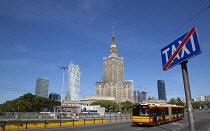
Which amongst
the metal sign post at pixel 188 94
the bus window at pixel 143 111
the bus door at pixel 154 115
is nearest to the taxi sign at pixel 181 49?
the metal sign post at pixel 188 94

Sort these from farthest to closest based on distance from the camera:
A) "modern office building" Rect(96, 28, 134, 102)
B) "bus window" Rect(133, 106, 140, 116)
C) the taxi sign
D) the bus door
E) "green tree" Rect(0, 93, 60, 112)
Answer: "modern office building" Rect(96, 28, 134, 102) < "green tree" Rect(0, 93, 60, 112) < "bus window" Rect(133, 106, 140, 116) < the bus door < the taxi sign

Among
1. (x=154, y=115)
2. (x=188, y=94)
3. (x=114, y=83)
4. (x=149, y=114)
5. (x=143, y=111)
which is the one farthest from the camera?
(x=114, y=83)

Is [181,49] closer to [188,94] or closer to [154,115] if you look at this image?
[188,94]

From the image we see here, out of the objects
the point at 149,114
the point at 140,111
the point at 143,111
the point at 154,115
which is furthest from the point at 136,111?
the point at 154,115

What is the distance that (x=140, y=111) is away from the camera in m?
24.8

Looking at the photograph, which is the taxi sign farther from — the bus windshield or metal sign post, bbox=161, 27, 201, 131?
the bus windshield

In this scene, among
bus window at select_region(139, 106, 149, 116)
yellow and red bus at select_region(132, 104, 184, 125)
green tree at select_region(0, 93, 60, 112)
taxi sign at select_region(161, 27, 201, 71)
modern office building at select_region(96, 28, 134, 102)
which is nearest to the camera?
taxi sign at select_region(161, 27, 201, 71)

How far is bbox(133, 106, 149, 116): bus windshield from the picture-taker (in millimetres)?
24169

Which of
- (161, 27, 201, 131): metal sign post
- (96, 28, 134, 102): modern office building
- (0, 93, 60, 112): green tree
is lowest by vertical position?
(0, 93, 60, 112): green tree

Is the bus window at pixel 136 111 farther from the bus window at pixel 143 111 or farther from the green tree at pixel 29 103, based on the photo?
the green tree at pixel 29 103

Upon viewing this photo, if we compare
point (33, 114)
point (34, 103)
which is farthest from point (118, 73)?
point (33, 114)

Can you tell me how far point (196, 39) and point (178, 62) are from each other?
87 cm

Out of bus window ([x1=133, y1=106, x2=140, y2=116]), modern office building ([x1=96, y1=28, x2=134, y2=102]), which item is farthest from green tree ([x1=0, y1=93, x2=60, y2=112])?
modern office building ([x1=96, y1=28, x2=134, y2=102])

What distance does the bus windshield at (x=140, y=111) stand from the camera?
24.2 metres
